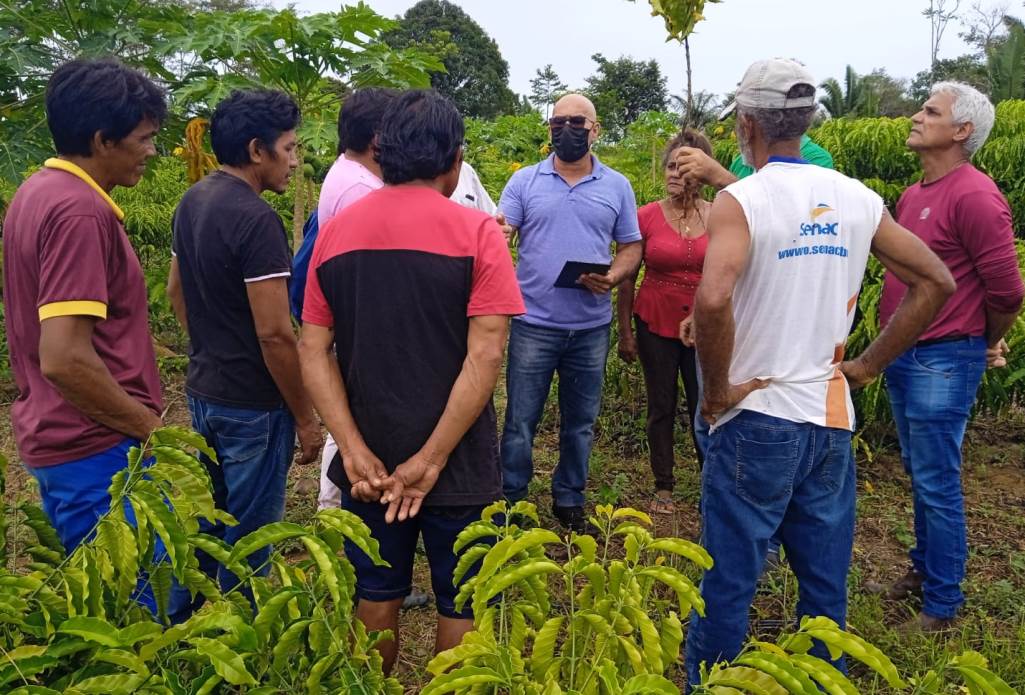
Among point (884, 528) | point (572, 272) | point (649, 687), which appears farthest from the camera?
point (884, 528)

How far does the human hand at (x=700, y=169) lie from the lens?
2953mm

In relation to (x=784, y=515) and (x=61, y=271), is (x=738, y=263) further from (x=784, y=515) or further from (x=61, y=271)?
(x=61, y=271)

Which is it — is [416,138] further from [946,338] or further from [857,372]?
[946,338]

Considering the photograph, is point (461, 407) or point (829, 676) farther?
point (461, 407)

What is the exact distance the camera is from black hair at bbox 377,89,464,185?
80.1 inches

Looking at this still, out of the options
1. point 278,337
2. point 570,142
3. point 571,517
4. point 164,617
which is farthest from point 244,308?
point 571,517

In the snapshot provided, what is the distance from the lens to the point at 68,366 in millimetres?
1927

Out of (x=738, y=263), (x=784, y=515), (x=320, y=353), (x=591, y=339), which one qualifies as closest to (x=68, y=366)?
(x=320, y=353)

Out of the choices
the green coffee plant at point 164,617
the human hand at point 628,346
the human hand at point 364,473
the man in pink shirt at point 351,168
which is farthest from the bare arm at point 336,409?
the human hand at point 628,346

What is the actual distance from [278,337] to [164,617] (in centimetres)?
121

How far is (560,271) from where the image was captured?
11.8 feet

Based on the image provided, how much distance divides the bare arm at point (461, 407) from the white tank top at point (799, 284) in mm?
642

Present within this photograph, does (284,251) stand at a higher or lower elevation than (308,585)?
higher

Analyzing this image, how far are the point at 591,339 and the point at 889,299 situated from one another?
1235 millimetres
